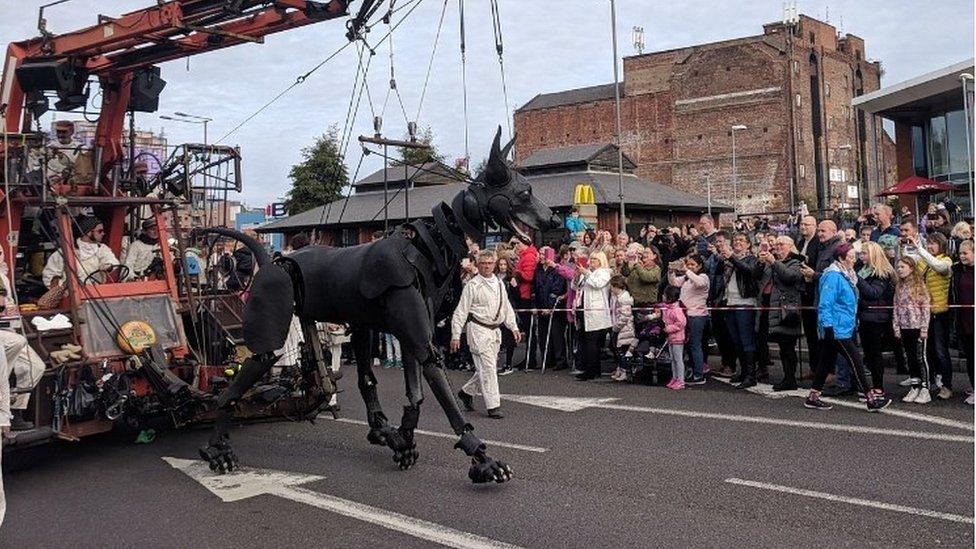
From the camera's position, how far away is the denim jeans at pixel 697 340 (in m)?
12.7

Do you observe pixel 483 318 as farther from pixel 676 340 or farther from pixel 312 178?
pixel 312 178

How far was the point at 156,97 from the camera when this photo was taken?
10.9 meters

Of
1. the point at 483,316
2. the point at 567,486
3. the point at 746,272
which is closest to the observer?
the point at 567,486

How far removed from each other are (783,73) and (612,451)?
62045 millimetres

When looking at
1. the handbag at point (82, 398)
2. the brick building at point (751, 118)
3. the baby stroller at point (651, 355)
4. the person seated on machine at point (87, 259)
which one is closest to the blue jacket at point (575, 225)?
the baby stroller at point (651, 355)

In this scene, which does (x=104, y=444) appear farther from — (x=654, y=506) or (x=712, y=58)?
(x=712, y=58)

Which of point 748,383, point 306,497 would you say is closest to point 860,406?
point 748,383

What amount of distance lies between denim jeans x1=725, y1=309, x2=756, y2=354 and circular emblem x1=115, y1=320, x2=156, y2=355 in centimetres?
735

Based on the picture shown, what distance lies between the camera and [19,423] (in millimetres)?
7684

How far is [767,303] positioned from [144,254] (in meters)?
7.69

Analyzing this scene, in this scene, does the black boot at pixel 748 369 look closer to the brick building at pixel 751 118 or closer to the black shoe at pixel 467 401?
the black shoe at pixel 467 401

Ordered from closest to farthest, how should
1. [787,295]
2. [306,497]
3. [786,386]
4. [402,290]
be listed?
[306,497] → [402,290] → [787,295] → [786,386]

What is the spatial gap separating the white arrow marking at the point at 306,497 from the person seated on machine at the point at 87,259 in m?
2.06

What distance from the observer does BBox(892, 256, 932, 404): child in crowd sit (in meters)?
10.5
